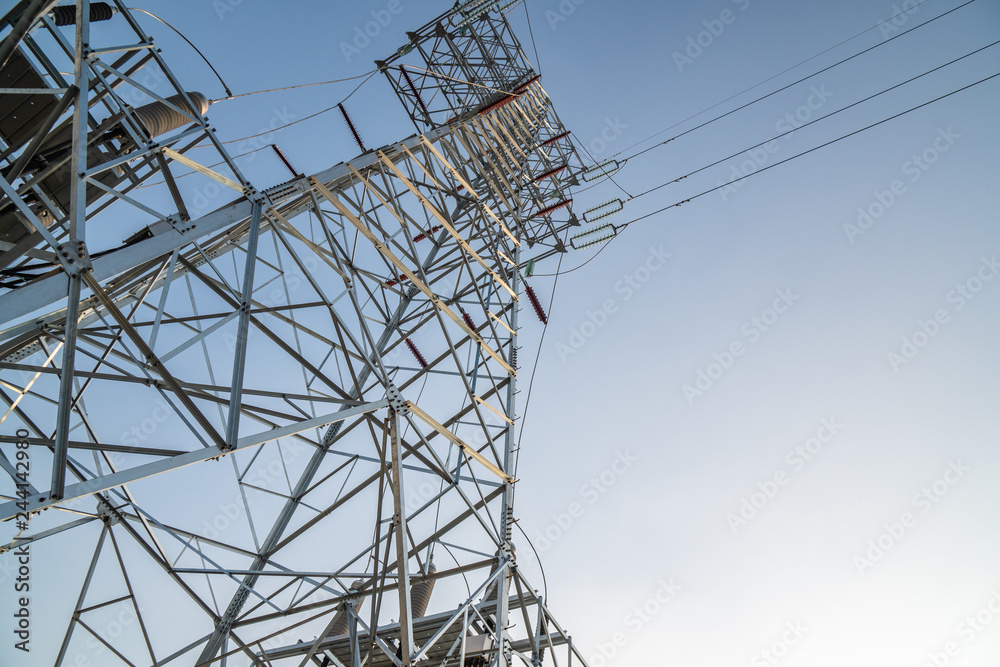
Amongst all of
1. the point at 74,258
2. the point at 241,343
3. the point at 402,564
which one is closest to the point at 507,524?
the point at 402,564

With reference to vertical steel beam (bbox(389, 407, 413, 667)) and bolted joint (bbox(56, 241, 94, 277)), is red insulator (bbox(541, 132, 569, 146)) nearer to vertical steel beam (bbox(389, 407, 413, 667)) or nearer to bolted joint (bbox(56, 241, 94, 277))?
vertical steel beam (bbox(389, 407, 413, 667))

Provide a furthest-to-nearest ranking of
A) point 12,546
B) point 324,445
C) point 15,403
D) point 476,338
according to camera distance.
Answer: point 476,338
point 324,445
point 15,403
point 12,546

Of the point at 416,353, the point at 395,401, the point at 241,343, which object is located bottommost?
the point at 395,401

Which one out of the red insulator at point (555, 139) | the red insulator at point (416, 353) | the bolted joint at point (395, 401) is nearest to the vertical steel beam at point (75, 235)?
the bolted joint at point (395, 401)

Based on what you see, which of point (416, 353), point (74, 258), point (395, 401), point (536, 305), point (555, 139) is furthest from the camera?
point (555, 139)

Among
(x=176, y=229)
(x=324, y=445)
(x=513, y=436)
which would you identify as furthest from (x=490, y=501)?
(x=176, y=229)

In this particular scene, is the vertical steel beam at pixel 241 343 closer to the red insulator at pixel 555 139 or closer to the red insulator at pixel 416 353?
the red insulator at pixel 416 353

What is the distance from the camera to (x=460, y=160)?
12.3 meters

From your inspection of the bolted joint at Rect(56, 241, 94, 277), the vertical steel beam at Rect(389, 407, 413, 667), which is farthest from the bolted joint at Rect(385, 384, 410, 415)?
the bolted joint at Rect(56, 241, 94, 277)

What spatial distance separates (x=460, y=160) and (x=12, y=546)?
9.75 metres

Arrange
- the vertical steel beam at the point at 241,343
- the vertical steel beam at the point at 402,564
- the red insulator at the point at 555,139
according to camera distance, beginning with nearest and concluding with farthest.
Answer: the vertical steel beam at the point at 241,343 → the vertical steel beam at the point at 402,564 → the red insulator at the point at 555,139

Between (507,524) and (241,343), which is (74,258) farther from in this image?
(507,524)

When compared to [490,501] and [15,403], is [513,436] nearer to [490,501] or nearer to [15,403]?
[490,501]

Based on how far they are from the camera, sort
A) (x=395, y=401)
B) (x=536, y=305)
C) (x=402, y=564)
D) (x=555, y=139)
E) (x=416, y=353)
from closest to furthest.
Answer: (x=402, y=564), (x=395, y=401), (x=416, y=353), (x=536, y=305), (x=555, y=139)
